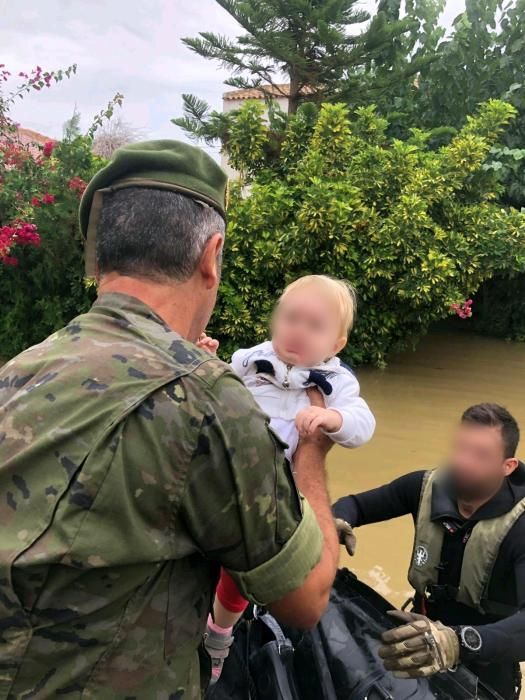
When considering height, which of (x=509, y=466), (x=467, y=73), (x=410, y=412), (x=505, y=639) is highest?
(x=467, y=73)

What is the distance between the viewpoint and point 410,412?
7082 mm

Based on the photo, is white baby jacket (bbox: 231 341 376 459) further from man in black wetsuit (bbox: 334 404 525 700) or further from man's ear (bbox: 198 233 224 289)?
man's ear (bbox: 198 233 224 289)

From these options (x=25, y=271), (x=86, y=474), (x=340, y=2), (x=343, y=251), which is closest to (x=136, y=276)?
(x=86, y=474)

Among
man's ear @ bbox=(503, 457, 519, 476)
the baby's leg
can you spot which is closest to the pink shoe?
the baby's leg

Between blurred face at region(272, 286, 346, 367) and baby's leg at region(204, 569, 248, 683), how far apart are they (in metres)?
0.82

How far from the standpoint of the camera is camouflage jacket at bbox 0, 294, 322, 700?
91 cm

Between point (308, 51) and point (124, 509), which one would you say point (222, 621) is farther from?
point (308, 51)

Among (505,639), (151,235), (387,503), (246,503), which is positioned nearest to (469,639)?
(505,639)

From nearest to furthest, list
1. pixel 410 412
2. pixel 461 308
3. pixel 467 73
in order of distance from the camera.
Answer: pixel 410 412, pixel 461 308, pixel 467 73

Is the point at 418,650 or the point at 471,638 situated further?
the point at 471,638

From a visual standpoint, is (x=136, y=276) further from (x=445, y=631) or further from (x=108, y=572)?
(x=445, y=631)

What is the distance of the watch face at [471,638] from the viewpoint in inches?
70.8

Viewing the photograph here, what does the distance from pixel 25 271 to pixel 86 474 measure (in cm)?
748

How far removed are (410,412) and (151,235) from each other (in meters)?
6.31
